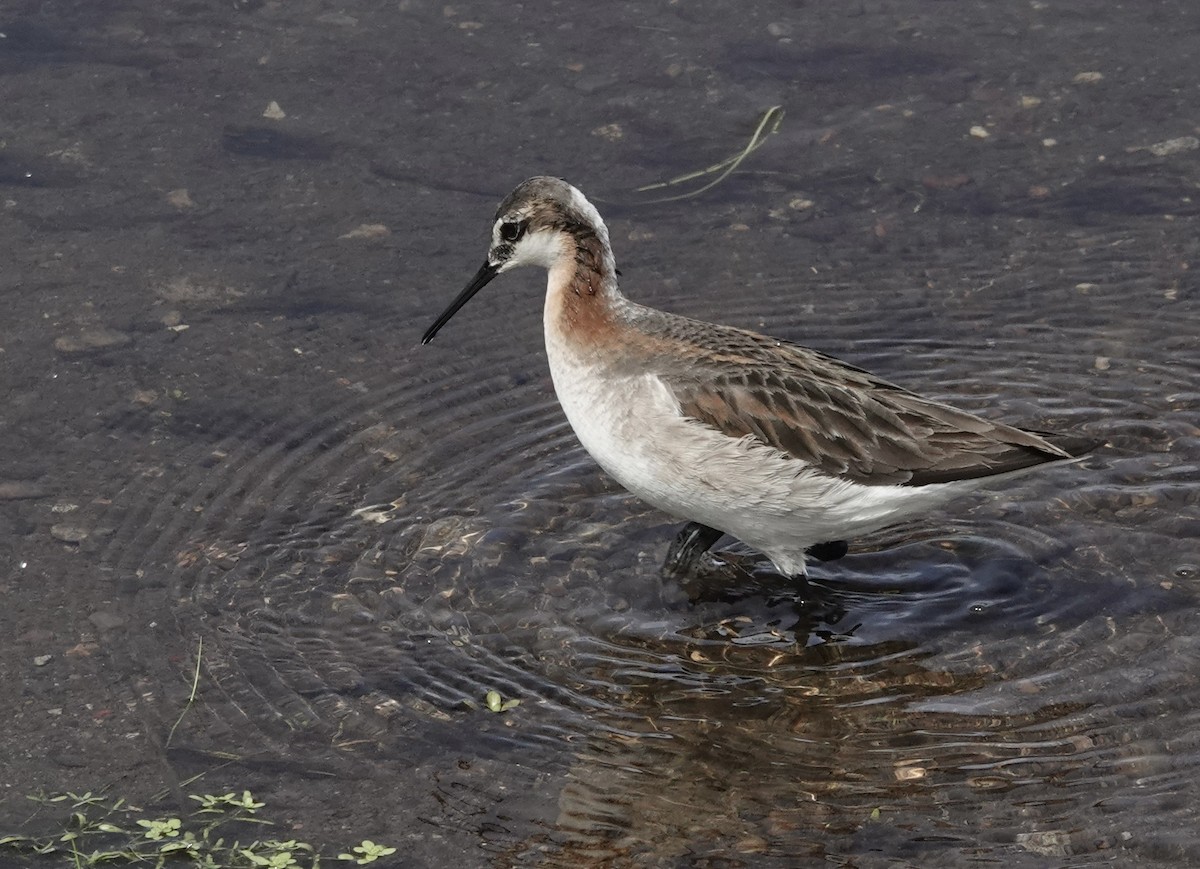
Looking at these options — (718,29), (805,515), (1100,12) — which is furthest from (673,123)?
(805,515)

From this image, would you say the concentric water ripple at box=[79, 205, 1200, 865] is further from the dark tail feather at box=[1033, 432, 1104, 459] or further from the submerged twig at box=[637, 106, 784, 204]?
the submerged twig at box=[637, 106, 784, 204]

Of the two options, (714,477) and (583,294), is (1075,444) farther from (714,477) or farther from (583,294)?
(583,294)

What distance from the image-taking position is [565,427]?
29.4ft

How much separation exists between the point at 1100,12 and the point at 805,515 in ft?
20.9

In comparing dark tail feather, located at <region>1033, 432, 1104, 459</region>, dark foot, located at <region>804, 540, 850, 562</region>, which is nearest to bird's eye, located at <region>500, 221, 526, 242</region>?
dark foot, located at <region>804, 540, 850, 562</region>

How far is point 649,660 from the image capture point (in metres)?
7.43

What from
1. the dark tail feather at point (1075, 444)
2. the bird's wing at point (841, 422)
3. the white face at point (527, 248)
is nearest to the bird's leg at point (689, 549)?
the bird's wing at point (841, 422)

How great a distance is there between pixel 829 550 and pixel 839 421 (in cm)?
89

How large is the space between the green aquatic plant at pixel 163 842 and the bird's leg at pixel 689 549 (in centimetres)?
234

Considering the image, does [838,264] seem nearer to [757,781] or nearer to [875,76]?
[875,76]

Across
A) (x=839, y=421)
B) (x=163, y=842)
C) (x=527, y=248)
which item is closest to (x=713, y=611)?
(x=839, y=421)

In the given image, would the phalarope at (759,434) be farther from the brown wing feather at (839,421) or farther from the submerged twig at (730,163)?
the submerged twig at (730,163)

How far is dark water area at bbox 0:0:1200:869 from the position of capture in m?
6.56

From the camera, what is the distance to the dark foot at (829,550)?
8.19 metres
